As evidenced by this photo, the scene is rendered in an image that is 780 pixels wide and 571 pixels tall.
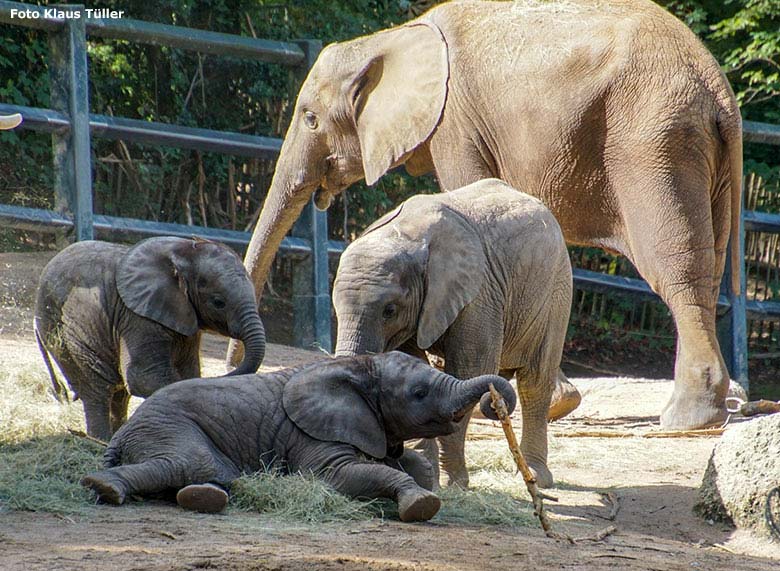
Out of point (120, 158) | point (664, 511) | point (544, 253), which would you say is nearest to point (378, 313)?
point (544, 253)

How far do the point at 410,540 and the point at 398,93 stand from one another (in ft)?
14.7

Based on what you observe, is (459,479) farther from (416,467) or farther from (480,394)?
(480,394)

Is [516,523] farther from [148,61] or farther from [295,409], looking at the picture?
[148,61]

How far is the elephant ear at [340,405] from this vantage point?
5277 millimetres

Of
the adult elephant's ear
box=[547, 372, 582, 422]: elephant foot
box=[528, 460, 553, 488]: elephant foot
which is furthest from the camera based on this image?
the adult elephant's ear

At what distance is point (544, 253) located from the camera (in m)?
6.34

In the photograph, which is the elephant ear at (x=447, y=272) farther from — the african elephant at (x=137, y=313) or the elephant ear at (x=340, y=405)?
the african elephant at (x=137, y=313)

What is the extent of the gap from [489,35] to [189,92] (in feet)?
18.0

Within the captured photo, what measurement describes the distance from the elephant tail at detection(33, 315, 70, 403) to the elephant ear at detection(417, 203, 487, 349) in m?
1.83

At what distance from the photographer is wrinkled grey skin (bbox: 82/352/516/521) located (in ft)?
16.7

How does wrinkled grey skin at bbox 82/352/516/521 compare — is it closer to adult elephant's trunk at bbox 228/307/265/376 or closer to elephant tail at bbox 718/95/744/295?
adult elephant's trunk at bbox 228/307/265/376

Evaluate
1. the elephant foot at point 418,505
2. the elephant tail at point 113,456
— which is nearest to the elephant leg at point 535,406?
the elephant foot at point 418,505

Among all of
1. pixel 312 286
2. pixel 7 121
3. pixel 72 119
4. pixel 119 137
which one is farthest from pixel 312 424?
pixel 312 286

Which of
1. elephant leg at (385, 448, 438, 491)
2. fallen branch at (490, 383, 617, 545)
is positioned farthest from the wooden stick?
elephant leg at (385, 448, 438, 491)
